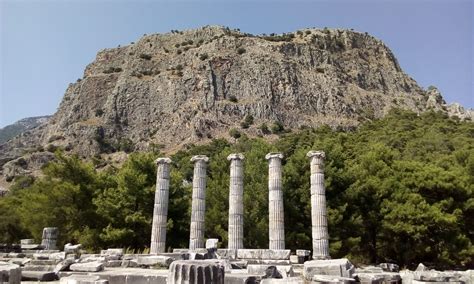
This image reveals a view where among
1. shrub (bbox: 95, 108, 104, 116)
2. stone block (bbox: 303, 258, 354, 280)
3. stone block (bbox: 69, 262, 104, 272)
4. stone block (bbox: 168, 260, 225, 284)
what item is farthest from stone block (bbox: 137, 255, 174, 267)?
shrub (bbox: 95, 108, 104, 116)

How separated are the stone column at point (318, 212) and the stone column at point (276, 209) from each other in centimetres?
154

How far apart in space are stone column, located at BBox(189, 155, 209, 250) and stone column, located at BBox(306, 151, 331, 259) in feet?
19.6

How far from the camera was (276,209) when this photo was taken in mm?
20984

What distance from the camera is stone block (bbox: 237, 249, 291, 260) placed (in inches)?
631

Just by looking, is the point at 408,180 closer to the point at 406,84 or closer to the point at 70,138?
the point at 70,138

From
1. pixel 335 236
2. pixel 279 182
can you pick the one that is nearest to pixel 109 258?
pixel 279 182

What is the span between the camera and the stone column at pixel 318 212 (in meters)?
19.6

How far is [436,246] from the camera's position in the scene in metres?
22.9

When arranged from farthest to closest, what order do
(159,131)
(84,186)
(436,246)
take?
(159,131) < (84,186) < (436,246)

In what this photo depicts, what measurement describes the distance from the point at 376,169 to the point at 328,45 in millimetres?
83101

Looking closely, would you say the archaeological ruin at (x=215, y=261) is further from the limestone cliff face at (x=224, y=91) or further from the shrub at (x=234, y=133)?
the limestone cliff face at (x=224, y=91)

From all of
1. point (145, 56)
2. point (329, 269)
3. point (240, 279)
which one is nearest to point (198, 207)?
point (329, 269)

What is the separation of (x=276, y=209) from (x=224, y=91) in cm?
6742

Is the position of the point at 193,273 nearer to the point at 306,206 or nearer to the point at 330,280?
the point at 330,280
